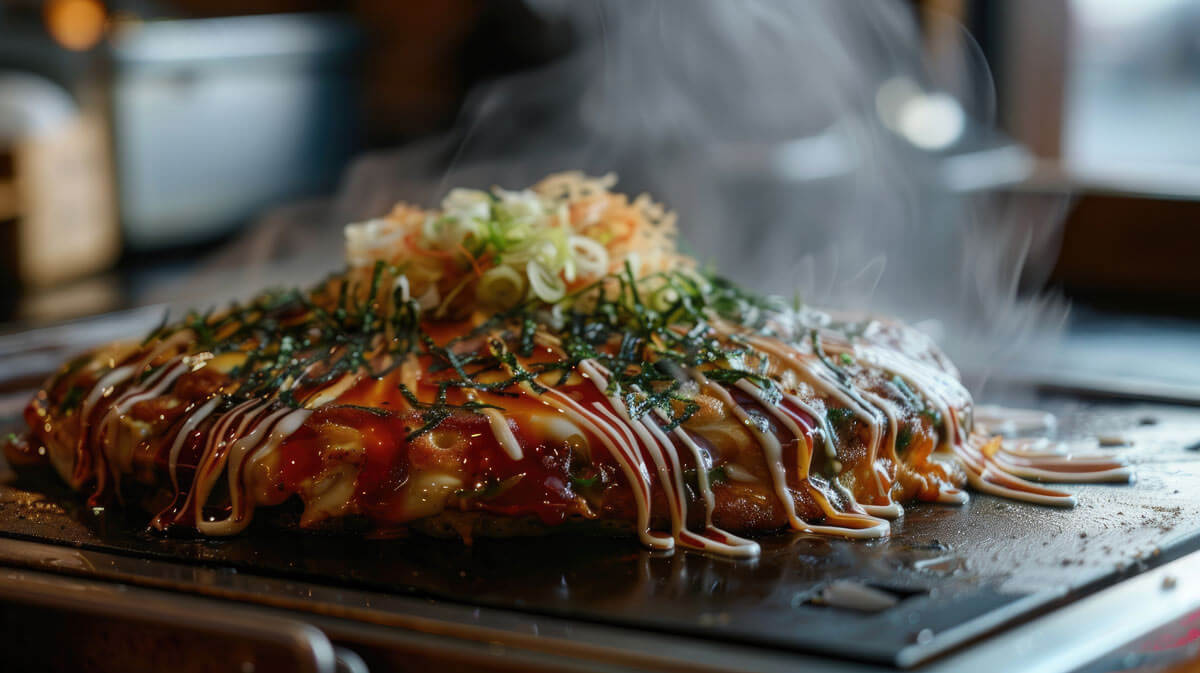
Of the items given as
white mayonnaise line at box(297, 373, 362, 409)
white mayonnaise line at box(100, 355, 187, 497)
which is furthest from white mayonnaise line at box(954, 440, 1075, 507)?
white mayonnaise line at box(100, 355, 187, 497)

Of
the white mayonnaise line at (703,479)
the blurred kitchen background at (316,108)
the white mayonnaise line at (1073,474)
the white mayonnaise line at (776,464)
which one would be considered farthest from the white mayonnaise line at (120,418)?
the blurred kitchen background at (316,108)

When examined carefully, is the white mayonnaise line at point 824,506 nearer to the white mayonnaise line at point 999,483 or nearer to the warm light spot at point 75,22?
the white mayonnaise line at point 999,483

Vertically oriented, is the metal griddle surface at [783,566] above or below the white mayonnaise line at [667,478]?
below

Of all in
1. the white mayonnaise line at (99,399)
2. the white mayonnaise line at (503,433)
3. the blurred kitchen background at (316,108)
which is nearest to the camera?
the white mayonnaise line at (503,433)

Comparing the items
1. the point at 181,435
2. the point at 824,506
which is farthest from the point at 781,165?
the point at 181,435

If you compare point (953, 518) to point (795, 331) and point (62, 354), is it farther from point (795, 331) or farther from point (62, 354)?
point (62, 354)

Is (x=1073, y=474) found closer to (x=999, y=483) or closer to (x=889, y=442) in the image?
(x=999, y=483)
